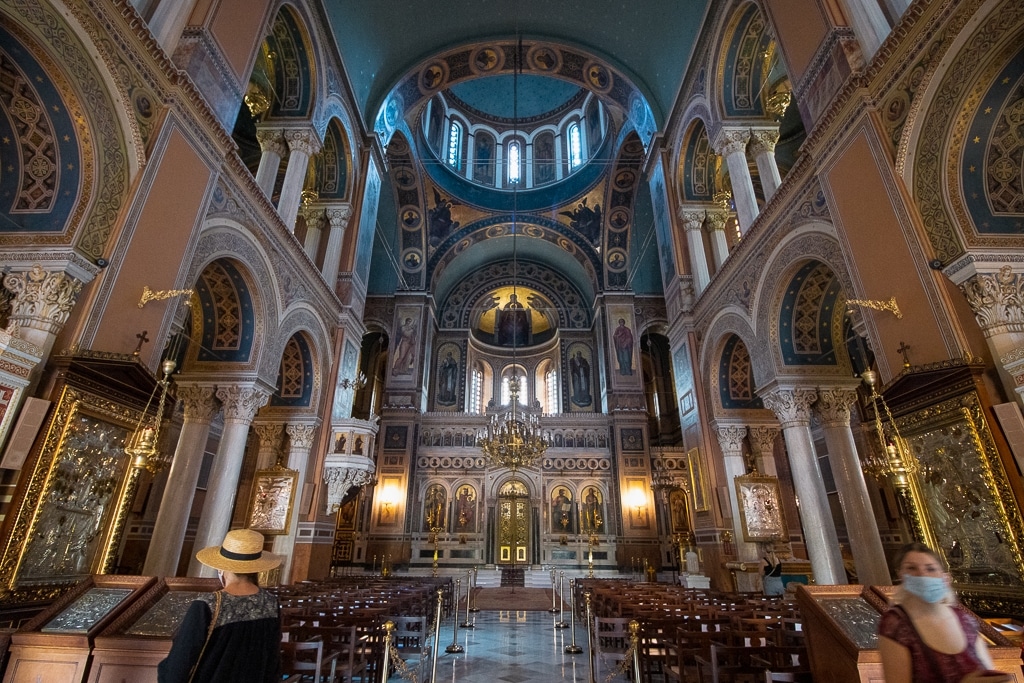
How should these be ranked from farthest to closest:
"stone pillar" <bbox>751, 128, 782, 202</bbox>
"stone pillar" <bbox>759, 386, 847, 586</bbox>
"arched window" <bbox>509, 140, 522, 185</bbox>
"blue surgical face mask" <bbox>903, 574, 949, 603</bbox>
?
"arched window" <bbox>509, 140, 522, 185</bbox> < "stone pillar" <bbox>751, 128, 782, 202</bbox> < "stone pillar" <bbox>759, 386, 847, 586</bbox> < "blue surgical face mask" <bbox>903, 574, 949, 603</bbox>

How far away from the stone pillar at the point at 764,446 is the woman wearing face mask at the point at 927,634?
937cm

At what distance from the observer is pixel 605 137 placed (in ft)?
62.2

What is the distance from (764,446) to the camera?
414 inches

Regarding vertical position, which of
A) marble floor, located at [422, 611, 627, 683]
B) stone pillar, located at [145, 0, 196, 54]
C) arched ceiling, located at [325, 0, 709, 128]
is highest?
arched ceiling, located at [325, 0, 709, 128]

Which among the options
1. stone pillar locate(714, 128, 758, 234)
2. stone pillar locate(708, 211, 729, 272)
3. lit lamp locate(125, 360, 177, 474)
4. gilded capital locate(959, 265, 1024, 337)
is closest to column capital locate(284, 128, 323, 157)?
lit lamp locate(125, 360, 177, 474)

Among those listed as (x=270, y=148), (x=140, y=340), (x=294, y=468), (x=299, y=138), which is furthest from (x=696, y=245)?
(x=140, y=340)

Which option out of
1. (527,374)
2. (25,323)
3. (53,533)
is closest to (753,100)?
(25,323)

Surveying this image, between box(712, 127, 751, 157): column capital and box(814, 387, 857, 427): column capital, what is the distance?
4885mm

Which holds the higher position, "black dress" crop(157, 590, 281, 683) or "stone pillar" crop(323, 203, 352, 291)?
"stone pillar" crop(323, 203, 352, 291)

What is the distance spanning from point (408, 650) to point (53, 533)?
3273 millimetres

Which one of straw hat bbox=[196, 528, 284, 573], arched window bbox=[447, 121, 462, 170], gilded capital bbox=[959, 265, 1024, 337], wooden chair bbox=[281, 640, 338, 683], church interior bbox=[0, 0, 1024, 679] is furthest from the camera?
arched window bbox=[447, 121, 462, 170]

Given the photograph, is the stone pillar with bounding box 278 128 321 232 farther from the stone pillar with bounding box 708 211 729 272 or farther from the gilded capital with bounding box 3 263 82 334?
the stone pillar with bounding box 708 211 729 272

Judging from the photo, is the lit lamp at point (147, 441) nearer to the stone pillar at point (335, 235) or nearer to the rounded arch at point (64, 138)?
the rounded arch at point (64, 138)

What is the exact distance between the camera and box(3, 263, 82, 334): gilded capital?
4375 mm
